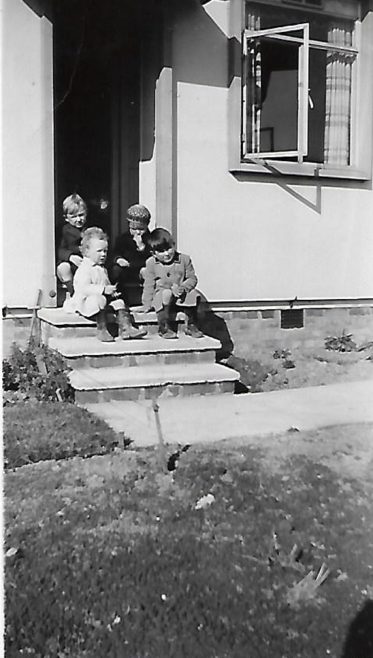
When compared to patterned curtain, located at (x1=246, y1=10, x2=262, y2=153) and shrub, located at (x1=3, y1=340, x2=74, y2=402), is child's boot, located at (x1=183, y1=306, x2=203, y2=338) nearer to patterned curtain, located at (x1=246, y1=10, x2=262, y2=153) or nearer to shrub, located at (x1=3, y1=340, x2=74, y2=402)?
shrub, located at (x1=3, y1=340, x2=74, y2=402)

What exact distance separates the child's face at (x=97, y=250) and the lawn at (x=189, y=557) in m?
0.69

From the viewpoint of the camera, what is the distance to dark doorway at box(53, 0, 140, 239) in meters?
→ 2.10

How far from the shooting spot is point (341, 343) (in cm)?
225

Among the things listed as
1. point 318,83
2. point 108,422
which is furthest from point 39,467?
point 318,83

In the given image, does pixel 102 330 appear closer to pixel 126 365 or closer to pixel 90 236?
pixel 126 365

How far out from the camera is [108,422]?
194 cm

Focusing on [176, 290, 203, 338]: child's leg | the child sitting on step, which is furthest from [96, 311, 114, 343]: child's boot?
[176, 290, 203, 338]: child's leg

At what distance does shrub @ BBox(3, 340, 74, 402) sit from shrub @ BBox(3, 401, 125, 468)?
1.3 inches

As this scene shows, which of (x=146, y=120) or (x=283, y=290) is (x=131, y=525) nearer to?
(x=283, y=290)

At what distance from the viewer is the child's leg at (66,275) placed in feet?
7.12

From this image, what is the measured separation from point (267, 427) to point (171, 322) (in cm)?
49

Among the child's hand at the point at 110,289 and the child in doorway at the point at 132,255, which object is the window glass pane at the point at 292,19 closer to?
the child in doorway at the point at 132,255

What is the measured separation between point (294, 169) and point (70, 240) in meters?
0.85

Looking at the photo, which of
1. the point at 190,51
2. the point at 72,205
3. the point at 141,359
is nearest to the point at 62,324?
the point at 141,359
